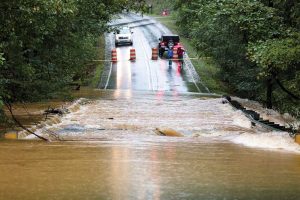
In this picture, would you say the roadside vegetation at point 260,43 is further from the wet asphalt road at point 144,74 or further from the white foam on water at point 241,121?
the wet asphalt road at point 144,74

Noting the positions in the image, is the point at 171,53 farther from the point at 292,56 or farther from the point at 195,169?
the point at 195,169

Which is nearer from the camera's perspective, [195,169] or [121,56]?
[195,169]

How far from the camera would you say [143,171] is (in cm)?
1055

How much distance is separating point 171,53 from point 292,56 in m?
32.5

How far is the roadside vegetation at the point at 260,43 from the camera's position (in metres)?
18.8

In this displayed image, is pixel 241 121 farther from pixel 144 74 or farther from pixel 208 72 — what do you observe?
pixel 208 72

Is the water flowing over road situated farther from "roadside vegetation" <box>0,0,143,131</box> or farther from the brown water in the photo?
"roadside vegetation" <box>0,0,143,131</box>

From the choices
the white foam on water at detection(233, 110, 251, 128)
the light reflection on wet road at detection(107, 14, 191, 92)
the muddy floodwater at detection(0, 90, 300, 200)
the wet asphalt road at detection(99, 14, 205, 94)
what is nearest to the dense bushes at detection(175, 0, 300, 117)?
the white foam on water at detection(233, 110, 251, 128)

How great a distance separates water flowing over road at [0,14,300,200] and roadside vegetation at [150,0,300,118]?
2.22 metres

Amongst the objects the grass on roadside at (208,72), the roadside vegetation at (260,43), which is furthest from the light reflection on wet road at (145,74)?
the roadside vegetation at (260,43)

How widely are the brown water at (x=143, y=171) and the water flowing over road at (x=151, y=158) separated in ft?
0.05

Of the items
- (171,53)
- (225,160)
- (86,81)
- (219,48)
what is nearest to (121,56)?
(171,53)

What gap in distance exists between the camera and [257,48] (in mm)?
19359

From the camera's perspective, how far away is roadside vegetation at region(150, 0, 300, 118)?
18828mm
